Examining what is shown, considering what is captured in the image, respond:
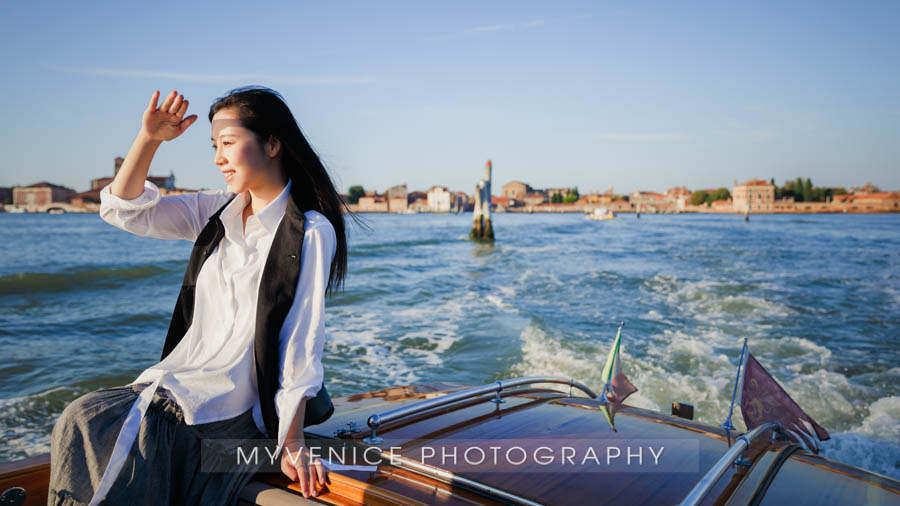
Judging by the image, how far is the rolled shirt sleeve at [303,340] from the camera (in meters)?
1.47

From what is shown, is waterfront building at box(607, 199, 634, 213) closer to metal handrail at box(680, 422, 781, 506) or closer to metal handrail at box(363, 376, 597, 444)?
metal handrail at box(363, 376, 597, 444)

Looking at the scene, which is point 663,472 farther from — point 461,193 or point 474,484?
point 461,193

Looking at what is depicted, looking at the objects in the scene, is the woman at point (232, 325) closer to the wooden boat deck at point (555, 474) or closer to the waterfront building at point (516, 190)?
the wooden boat deck at point (555, 474)

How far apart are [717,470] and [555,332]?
275 inches

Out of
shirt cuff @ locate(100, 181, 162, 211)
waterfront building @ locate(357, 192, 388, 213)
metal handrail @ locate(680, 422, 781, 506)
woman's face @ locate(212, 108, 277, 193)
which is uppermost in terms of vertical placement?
waterfront building @ locate(357, 192, 388, 213)

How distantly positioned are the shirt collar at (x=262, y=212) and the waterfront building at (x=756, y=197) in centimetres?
12008

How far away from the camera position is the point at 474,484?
1.56m

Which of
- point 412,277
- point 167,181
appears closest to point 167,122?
point 412,277

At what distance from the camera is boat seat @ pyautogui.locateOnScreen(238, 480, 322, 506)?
4.77 ft

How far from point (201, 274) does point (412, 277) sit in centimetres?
1553

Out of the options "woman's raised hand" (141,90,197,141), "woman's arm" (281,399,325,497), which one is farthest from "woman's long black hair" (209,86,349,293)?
"woman's arm" (281,399,325,497)

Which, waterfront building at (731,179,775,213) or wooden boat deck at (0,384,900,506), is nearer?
wooden boat deck at (0,384,900,506)

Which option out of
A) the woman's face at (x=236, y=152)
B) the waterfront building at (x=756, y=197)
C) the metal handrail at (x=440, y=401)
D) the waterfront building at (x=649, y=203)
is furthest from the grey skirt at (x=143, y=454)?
the waterfront building at (x=649, y=203)

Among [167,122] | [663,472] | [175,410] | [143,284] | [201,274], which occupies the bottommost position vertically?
[143,284]
